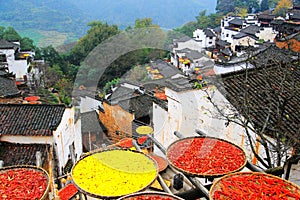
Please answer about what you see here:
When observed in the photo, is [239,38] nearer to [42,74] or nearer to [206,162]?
[42,74]

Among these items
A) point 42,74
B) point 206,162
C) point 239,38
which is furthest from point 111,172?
point 239,38

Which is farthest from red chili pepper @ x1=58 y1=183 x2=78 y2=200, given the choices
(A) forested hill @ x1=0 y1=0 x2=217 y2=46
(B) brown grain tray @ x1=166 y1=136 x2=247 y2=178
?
(A) forested hill @ x1=0 y1=0 x2=217 y2=46

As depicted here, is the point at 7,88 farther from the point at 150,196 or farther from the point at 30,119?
the point at 150,196

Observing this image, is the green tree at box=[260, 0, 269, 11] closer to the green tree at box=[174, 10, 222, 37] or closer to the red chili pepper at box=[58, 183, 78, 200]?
the green tree at box=[174, 10, 222, 37]

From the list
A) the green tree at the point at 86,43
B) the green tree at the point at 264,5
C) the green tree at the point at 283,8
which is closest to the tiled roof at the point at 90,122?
the green tree at the point at 86,43

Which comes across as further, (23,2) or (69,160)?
(23,2)

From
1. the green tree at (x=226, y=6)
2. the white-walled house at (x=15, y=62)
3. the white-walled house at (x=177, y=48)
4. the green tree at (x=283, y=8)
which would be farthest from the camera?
the green tree at (x=226, y=6)

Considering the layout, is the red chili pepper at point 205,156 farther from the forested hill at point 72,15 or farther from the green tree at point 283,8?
the green tree at point 283,8
